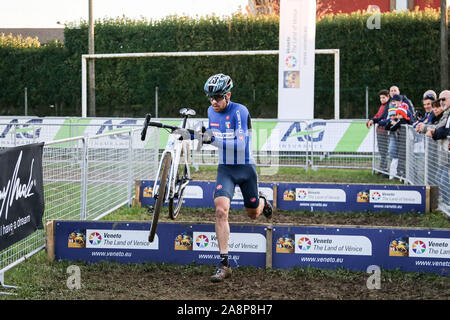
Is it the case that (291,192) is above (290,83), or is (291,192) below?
below

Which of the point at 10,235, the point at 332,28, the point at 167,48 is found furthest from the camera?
the point at 167,48

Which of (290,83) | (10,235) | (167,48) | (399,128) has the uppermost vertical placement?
(167,48)

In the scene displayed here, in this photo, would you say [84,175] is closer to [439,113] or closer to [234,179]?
[234,179]

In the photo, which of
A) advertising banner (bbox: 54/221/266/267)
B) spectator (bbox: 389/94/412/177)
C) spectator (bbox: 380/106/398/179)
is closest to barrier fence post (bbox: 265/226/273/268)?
advertising banner (bbox: 54/221/266/267)

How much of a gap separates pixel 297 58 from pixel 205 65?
404 inches

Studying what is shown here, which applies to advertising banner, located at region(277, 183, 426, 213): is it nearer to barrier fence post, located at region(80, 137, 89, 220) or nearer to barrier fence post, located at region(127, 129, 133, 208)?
barrier fence post, located at region(127, 129, 133, 208)

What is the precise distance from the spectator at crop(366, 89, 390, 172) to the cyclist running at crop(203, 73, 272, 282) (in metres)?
8.83

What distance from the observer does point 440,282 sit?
6297 millimetres

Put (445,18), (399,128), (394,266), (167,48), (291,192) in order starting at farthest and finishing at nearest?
(167,48)
(445,18)
(399,128)
(291,192)
(394,266)

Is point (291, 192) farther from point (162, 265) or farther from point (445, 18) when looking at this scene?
point (445, 18)

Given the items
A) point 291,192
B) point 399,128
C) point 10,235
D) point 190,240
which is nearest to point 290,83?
point 399,128

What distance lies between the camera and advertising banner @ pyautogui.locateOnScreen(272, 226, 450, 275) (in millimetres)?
6652

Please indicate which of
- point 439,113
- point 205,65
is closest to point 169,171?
point 439,113
